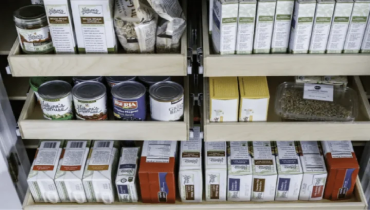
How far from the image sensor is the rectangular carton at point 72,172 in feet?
5.61

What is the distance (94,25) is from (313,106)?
78cm

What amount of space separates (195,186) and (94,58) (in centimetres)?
64

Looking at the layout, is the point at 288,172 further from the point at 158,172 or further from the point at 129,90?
the point at 129,90

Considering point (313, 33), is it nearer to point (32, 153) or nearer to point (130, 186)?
point (130, 186)

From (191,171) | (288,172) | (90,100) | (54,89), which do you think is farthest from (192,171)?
(54,89)

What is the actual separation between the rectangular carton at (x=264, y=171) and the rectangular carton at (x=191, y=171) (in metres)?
0.20

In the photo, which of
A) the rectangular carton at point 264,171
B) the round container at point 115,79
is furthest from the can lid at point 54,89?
the rectangular carton at point 264,171

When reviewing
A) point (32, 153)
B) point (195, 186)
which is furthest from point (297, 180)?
point (32, 153)

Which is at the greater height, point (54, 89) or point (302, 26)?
point (302, 26)

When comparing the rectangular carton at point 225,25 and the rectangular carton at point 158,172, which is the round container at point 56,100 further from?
the rectangular carton at point 225,25

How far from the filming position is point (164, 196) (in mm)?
1774

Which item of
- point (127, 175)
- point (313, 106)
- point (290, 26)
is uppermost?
point (290, 26)

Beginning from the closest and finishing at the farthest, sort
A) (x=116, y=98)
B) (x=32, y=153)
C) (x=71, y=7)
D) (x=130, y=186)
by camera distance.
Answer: (x=71, y=7), (x=116, y=98), (x=130, y=186), (x=32, y=153)

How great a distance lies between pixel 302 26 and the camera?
133 centimetres
